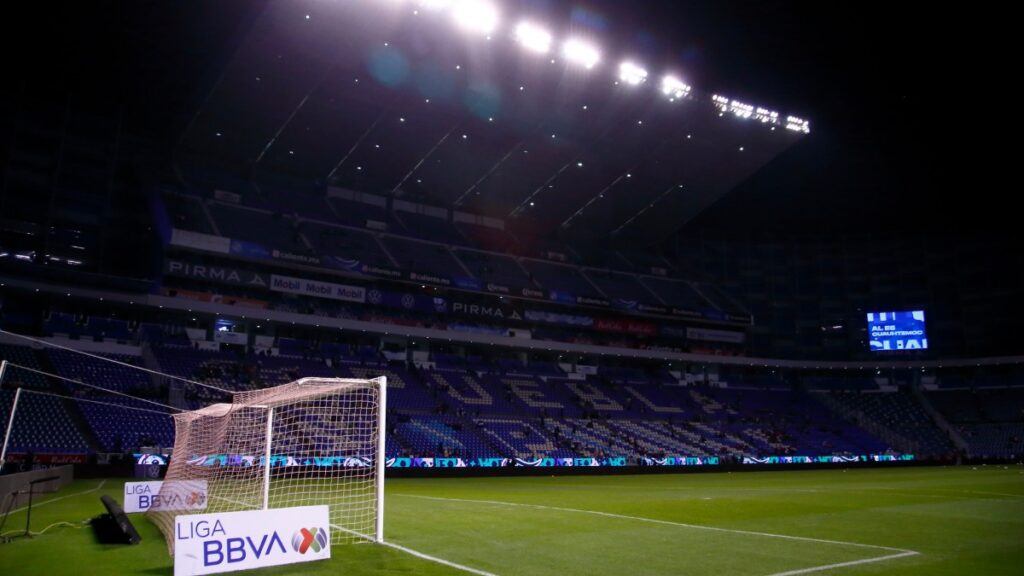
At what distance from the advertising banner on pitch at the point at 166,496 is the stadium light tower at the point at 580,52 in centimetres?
2957

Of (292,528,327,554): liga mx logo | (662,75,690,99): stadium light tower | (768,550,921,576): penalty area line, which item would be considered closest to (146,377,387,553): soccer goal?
(292,528,327,554): liga mx logo

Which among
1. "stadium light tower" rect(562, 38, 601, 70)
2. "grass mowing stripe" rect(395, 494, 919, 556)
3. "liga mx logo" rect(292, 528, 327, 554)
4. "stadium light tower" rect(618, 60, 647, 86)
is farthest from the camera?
"stadium light tower" rect(618, 60, 647, 86)

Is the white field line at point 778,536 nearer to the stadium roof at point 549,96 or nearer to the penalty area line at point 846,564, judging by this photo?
the penalty area line at point 846,564

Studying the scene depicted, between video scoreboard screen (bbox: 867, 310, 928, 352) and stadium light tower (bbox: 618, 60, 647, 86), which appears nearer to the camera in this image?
stadium light tower (bbox: 618, 60, 647, 86)

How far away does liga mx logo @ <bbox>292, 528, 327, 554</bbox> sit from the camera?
8.60 m

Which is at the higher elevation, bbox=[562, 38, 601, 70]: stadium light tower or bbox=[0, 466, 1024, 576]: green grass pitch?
bbox=[562, 38, 601, 70]: stadium light tower

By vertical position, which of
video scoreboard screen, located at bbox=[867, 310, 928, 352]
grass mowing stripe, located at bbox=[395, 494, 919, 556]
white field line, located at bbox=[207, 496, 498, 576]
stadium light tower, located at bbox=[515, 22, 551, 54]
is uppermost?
stadium light tower, located at bbox=[515, 22, 551, 54]

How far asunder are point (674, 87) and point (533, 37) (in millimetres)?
10021

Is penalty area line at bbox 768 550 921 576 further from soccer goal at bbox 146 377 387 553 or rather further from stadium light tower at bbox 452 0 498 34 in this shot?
stadium light tower at bbox 452 0 498 34

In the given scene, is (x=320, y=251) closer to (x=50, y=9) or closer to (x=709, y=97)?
(x=50, y=9)

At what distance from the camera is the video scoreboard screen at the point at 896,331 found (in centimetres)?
5525

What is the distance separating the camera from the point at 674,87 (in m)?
39.3

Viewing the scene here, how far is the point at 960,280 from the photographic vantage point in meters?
58.4

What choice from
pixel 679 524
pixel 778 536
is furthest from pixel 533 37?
pixel 778 536
